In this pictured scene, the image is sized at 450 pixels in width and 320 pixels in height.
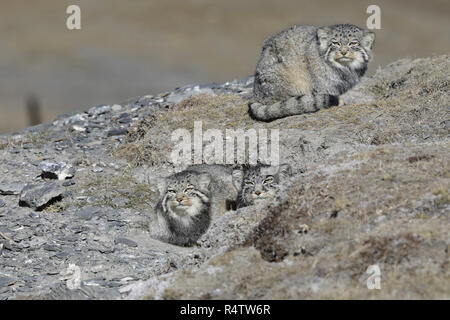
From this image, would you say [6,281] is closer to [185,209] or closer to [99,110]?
[185,209]

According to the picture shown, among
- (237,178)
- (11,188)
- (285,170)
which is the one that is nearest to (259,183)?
(285,170)

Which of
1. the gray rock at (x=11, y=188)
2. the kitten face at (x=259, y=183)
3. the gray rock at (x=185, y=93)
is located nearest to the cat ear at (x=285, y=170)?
the kitten face at (x=259, y=183)

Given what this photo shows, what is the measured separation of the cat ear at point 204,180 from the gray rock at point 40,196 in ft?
12.1

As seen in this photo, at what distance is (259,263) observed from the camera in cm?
897

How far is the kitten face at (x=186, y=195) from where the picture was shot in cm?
1310

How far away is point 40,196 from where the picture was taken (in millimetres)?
14844

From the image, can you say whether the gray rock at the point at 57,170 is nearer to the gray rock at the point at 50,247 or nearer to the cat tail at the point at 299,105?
the gray rock at the point at 50,247

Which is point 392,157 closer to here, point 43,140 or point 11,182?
point 11,182

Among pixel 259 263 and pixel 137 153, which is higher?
pixel 137 153

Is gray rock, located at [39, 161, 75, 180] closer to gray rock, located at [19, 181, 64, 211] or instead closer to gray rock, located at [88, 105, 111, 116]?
gray rock, located at [19, 181, 64, 211]

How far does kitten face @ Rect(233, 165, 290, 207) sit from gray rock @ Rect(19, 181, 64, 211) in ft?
14.5

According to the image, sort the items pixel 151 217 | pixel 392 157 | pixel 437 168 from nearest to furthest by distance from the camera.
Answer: pixel 437 168
pixel 392 157
pixel 151 217

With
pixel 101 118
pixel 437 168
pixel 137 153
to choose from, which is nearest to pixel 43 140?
pixel 101 118

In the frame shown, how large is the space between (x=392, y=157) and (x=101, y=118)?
12411mm
